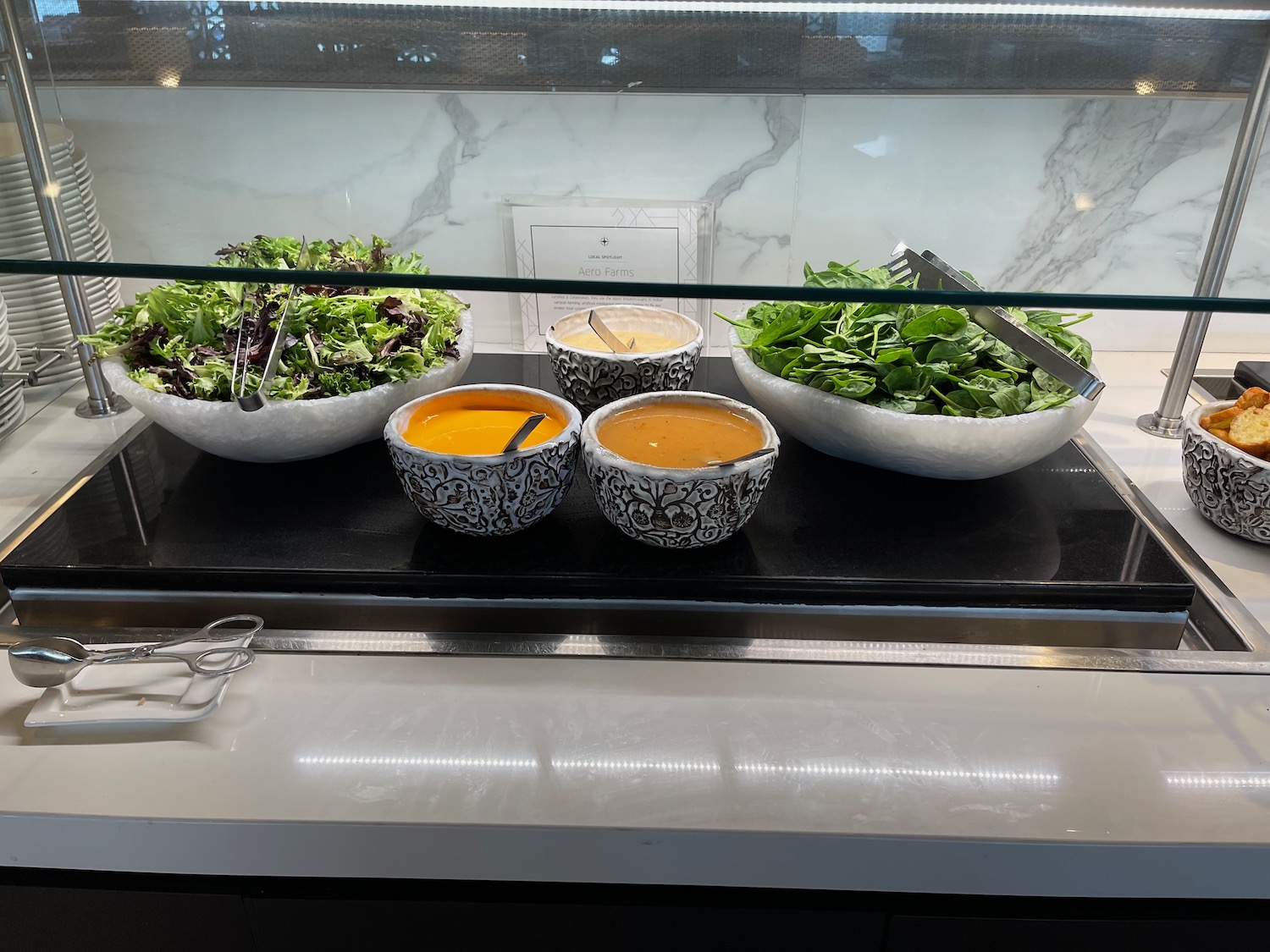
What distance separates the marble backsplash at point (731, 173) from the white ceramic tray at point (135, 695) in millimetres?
332

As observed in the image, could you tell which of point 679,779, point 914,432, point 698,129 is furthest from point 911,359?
point 679,779

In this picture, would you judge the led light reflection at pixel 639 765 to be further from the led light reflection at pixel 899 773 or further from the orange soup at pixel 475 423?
the orange soup at pixel 475 423

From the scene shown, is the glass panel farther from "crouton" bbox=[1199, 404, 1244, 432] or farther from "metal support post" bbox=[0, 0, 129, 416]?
"crouton" bbox=[1199, 404, 1244, 432]

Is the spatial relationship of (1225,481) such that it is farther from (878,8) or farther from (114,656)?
(114,656)

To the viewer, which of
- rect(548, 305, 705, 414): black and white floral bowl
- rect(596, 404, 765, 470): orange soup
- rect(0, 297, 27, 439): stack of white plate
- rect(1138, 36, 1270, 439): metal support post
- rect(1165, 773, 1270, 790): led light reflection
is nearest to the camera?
rect(1138, 36, 1270, 439): metal support post

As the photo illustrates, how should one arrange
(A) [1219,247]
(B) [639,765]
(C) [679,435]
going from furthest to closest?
(C) [679,435] → (B) [639,765] → (A) [1219,247]

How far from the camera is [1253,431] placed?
2.72 ft

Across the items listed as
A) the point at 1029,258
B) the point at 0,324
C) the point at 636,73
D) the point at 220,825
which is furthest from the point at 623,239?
the point at 0,324

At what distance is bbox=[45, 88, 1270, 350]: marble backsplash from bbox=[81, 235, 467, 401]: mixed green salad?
229 mm

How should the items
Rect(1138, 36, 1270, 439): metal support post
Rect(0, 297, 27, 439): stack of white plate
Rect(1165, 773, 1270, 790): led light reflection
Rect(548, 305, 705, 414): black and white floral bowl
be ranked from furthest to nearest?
Rect(0, 297, 27, 439): stack of white plate, Rect(548, 305, 705, 414): black and white floral bowl, Rect(1165, 773, 1270, 790): led light reflection, Rect(1138, 36, 1270, 439): metal support post

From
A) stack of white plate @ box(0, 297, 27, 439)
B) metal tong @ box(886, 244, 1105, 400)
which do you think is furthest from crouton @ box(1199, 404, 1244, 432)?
stack of white plate @ box(0, 297, 27, 439)

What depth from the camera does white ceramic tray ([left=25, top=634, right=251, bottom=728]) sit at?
28.1 inches

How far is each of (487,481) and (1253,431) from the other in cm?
65

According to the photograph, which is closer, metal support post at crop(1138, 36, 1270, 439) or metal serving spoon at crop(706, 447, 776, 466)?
metal support post at crop(1138, 36, 1270, 439)
